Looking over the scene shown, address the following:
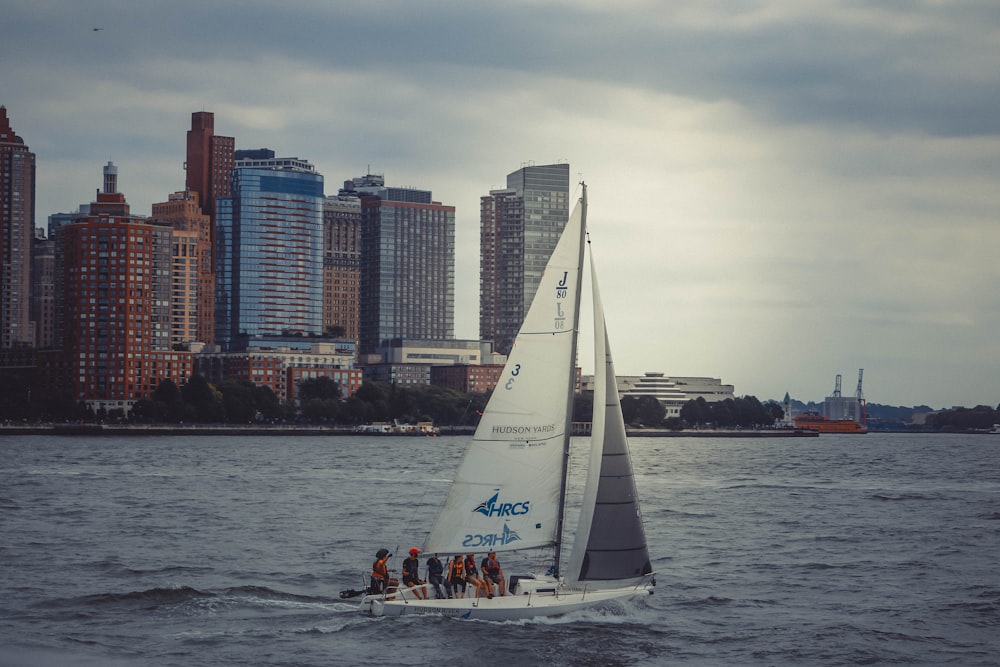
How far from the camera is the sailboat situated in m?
35.3

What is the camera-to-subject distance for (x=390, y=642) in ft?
118

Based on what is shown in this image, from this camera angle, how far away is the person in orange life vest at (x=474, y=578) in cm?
3641

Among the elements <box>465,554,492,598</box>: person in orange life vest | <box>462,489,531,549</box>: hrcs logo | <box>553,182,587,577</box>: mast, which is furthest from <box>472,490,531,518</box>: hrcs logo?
<box>465,554,492,598</box>: person in orange life vest

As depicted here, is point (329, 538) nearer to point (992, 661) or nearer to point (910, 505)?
point (992, 661)

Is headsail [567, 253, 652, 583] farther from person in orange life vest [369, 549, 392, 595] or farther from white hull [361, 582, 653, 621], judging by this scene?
person in orange life vest [369, 549, 392, 595]

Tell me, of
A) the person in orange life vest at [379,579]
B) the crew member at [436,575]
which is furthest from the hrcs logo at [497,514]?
the person in orange life vest at [379,579]

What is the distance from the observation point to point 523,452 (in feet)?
117

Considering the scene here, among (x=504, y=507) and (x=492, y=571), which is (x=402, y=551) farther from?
(x=504, y=507)

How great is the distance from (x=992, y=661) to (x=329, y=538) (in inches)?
1215

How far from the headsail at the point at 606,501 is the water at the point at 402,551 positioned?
1.76 m

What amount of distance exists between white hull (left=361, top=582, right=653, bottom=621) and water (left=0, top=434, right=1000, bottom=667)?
0.42 metres

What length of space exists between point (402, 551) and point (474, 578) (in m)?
18.4

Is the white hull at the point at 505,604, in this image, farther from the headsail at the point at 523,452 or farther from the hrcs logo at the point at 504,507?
the hrcs logo at the point at 504,507

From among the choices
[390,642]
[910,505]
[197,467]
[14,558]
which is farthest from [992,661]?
[197,467]
